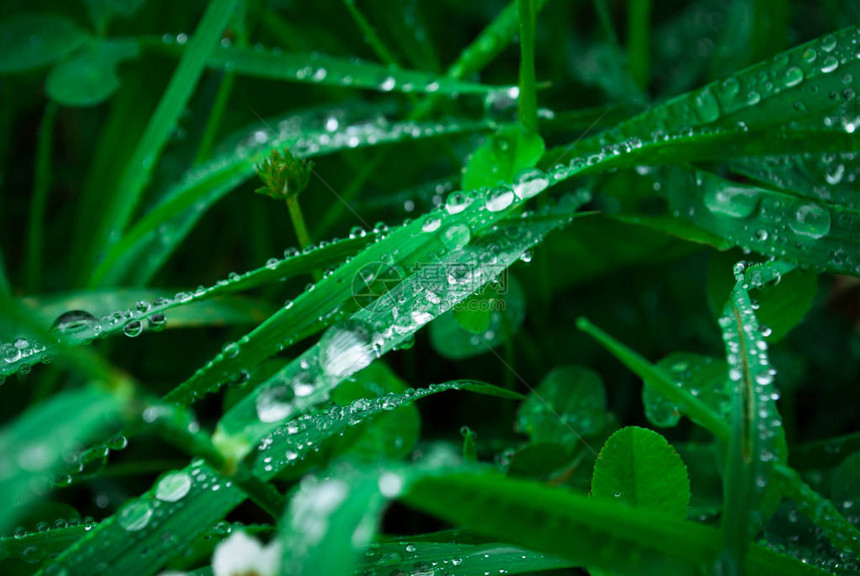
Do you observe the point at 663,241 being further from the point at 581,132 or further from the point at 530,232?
the point at 530,232

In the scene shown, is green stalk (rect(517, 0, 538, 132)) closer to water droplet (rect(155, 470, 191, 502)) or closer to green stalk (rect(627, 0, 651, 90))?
green stalk (rect(627, 0, 651, 90))

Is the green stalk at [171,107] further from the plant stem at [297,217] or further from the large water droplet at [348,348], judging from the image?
the large water droplet at [348,348]

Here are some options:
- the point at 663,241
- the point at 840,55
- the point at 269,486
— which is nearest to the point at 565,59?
the point at 663,241

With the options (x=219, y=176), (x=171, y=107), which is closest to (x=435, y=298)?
(x=219, y=176)

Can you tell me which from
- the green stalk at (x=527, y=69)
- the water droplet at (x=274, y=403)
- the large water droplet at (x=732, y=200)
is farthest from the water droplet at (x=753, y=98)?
the water droplet at (x=274, y=403)

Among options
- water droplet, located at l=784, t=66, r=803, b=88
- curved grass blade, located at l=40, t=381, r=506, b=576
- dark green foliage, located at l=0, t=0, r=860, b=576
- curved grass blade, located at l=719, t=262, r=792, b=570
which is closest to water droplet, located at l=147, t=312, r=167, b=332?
dark green foliage, located at l=0, t=0, r=860, b=576
